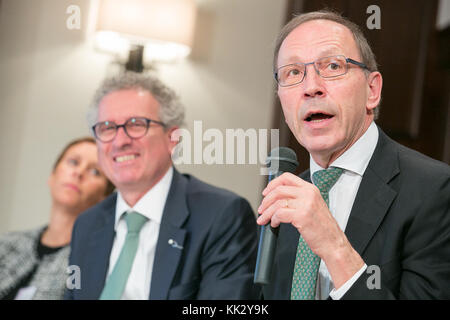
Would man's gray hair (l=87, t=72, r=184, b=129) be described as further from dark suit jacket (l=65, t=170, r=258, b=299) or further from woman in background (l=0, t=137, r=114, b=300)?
woman in background (l=0, t=137, r=114, b=300)

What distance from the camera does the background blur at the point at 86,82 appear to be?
1201mm

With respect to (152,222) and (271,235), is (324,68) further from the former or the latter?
(152,222)

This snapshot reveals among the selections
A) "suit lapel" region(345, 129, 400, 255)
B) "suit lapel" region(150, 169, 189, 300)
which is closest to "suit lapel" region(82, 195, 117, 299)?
"suit lapel" region(150, 169, 189, 300)

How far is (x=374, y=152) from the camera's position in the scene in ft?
3.08

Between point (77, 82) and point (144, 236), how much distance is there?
565 mm

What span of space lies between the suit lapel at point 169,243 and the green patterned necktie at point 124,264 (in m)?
0.06

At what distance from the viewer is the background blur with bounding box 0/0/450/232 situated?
120 cm

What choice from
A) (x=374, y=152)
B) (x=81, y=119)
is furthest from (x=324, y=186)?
(x=81, y=119)

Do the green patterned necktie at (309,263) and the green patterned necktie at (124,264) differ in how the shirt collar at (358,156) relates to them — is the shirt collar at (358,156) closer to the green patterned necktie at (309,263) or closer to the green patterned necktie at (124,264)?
the green patterned necktie at (309,263)

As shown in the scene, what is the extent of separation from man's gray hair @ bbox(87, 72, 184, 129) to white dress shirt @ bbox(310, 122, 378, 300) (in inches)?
19.0

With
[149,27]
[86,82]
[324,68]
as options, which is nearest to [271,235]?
[324,68]

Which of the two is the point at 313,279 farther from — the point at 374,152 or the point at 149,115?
the point at 149,115

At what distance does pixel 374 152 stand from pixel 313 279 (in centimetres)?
23

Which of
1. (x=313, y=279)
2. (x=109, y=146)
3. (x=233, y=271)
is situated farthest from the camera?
(x=109, y=146)
